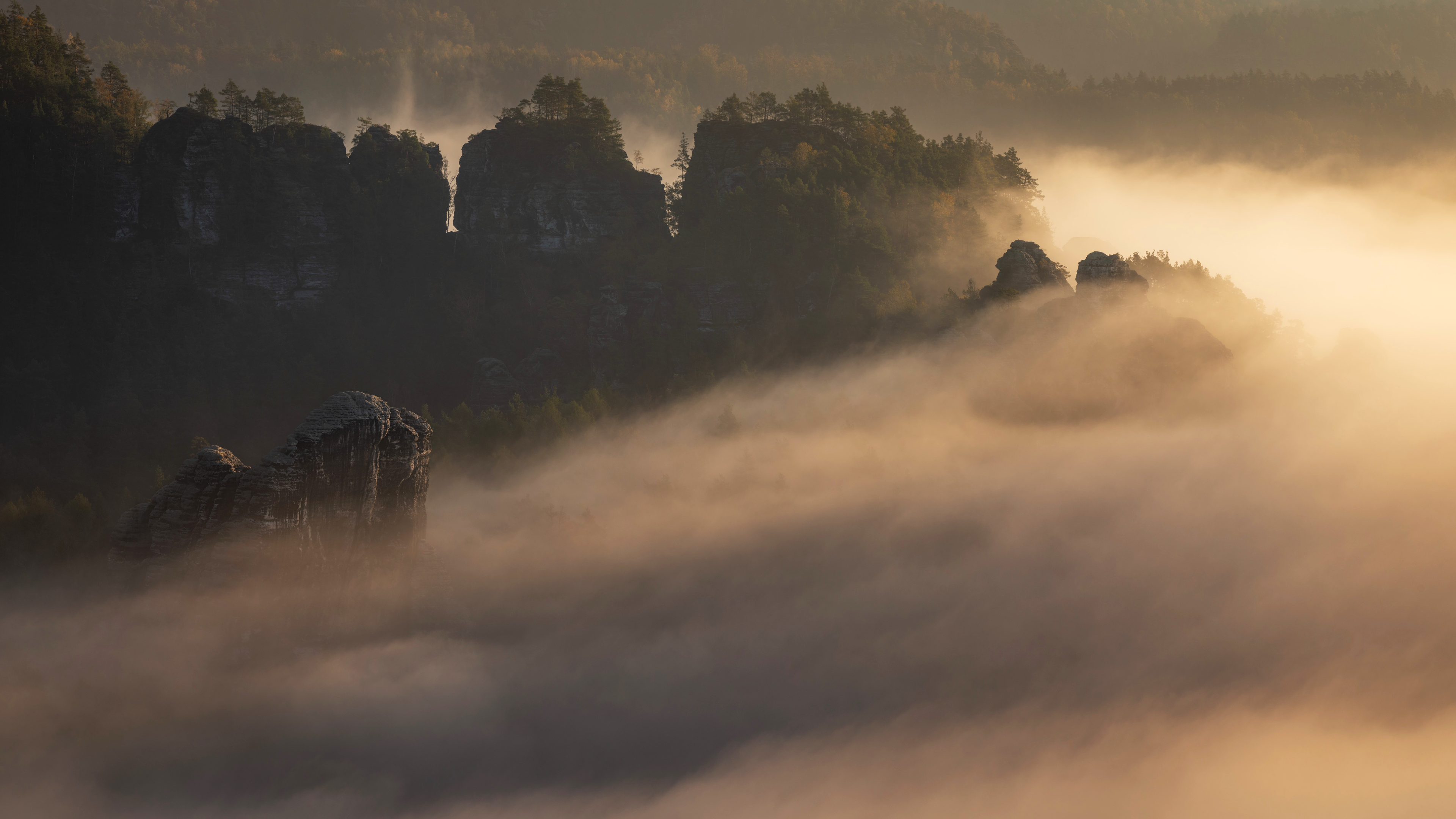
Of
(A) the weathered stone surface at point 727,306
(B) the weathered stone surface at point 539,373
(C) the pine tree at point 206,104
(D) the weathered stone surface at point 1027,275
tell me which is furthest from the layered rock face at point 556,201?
(D) the weathered stone surface at point 1027,275

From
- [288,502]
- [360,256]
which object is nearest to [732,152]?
[360,256]

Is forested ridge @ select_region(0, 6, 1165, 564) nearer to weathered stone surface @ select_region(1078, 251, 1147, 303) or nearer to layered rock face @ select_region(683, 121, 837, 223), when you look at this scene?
layered rock face @ select_region(683, 121, 837, 223)

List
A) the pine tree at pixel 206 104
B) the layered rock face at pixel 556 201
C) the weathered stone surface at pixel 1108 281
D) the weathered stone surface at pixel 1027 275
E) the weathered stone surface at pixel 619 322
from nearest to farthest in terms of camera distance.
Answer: the weathered stone surface at pixel 1108 281 < the weathered stone surface at pixel 1027 275 < the weathered stone surface at pixel 619 322 < the layered rock face at pixel 556 201 < the pine tree at pixel 206 104

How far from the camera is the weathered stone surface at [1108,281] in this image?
71438 millimetres

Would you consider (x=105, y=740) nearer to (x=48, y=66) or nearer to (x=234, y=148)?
(x=234, y=148)

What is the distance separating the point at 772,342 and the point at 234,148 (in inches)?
2725

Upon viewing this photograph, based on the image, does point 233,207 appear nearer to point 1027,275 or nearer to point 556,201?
point 556,201

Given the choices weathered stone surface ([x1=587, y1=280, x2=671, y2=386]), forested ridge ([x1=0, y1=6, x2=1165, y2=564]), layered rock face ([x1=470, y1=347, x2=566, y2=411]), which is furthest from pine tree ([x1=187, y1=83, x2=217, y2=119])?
weathered stone surface ([x1=587, y1=280, x2=671, y2=386])

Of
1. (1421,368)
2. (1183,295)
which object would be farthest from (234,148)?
(1421,368)

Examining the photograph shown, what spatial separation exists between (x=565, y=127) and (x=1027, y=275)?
6151 cm

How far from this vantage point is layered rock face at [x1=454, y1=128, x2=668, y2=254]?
112 metres

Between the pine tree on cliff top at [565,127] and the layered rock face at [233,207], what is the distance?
2507 centimetres

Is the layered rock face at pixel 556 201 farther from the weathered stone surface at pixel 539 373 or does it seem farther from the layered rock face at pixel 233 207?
the layered rock face at pixel 233 207

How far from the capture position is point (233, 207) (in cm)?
11269
